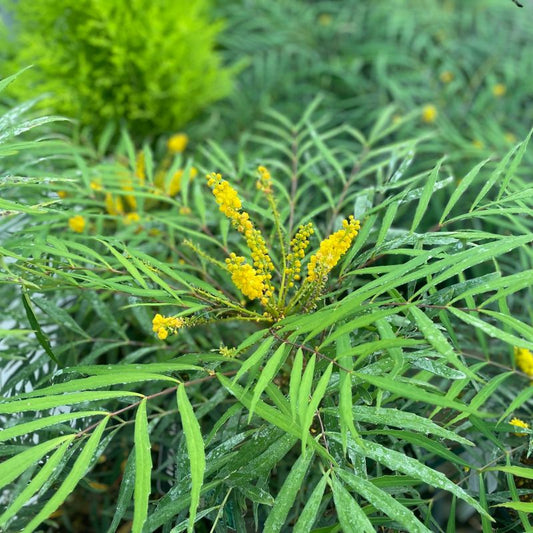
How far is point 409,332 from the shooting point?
52 cm

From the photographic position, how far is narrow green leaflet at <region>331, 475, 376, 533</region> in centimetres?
43

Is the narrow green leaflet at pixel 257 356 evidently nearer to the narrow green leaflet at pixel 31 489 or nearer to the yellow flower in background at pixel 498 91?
the narrow green leaflet at pixel 31 489

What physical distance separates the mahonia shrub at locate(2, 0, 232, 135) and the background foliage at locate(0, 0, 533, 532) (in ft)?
0.18

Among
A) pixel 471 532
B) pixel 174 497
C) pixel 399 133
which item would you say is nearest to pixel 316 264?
pixel 174 497

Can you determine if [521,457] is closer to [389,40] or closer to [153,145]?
[153,145]

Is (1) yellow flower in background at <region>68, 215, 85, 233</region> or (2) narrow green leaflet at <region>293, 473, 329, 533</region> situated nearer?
(2) narrow green leaflet at <region>293, 473, 329, 533</region>

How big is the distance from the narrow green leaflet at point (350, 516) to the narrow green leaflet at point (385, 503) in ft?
0.04

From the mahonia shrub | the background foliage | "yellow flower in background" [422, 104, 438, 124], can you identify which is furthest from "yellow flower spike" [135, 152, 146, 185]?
"yellow flower in background" [422, 104, 438, 124]

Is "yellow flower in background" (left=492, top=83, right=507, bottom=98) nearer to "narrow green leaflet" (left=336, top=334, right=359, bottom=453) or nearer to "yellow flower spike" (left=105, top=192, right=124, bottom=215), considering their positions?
"yellow flower spike" (left=105, top=192, right=124, bottom=215)

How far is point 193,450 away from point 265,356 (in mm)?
115

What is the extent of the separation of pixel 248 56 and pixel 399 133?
48 cm

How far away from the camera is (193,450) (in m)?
0.43

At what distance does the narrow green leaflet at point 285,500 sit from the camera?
455mm

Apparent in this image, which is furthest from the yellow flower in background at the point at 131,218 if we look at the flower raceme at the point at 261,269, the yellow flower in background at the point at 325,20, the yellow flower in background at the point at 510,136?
the yellow flower in background at the point at 325,20
